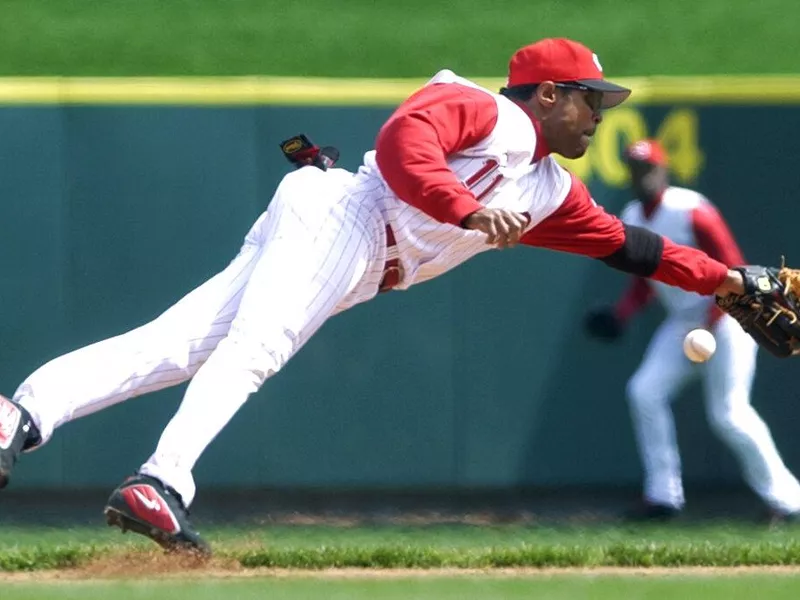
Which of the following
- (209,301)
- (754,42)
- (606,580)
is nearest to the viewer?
(209,301)

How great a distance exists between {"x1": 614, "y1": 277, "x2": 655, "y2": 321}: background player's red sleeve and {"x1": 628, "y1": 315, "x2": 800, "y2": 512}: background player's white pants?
0.15 m

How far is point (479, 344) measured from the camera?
7887 millimetres

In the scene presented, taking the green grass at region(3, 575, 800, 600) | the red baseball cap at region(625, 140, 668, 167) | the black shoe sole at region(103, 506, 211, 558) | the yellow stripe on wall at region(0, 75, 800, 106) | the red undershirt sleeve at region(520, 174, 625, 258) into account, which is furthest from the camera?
the yellow stripe on wall at region(0, 75, 800, 106)

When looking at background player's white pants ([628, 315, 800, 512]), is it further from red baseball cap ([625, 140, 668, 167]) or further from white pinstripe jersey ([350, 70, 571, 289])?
white pinstripe jersey ([350, 70, 571, 289])

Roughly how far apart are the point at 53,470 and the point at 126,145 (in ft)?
4.99

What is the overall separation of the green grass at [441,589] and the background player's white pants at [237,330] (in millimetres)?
467

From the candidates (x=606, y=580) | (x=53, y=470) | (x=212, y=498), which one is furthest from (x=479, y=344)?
(x=606, y=580)

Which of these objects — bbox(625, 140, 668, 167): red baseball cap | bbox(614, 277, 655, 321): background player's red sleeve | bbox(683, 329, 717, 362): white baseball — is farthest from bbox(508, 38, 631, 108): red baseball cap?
bbox(614, 277, 655, 321): background player's red sleeve

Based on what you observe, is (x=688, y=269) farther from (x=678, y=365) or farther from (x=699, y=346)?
(x=678, y=365)

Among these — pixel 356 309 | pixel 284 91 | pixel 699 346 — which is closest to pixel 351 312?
pixel 356 309

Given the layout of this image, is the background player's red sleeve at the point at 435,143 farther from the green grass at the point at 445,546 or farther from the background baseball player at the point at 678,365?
the background baseball player at the point at 678,365

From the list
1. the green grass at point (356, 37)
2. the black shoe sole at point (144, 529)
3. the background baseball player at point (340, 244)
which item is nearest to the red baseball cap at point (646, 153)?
the green grass at point (356, 37)

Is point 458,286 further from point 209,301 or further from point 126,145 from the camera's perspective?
point 209,301

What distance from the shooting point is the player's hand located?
432cm
